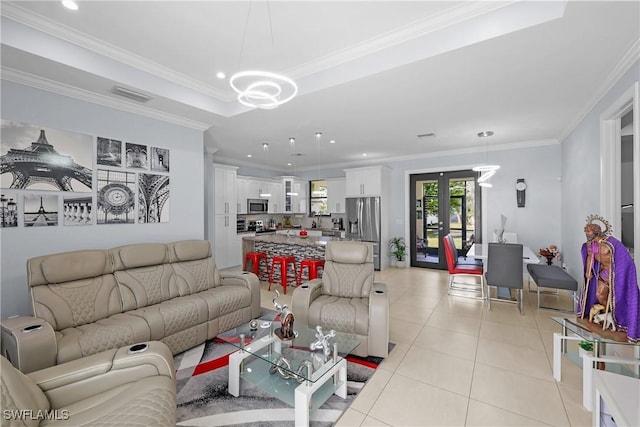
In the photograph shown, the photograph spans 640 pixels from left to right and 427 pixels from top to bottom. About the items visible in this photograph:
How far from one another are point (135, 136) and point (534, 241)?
717cm

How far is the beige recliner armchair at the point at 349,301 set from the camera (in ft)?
8.54

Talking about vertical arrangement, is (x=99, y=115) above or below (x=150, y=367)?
above

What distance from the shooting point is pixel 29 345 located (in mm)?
1840

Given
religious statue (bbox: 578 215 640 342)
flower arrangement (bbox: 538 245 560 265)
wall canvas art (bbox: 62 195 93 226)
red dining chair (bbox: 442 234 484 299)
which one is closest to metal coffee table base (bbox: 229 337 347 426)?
religious statue (bbox: 578 215 640 342)

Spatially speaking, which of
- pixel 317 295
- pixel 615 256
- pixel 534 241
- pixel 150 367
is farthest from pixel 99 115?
pixel 534 241

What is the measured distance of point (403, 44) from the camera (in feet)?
8.11

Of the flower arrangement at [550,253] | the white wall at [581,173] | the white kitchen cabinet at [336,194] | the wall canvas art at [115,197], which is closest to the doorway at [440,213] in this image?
the flower arrangement at [550,253]

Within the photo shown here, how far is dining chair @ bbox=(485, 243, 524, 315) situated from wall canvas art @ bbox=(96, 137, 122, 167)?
5.15 metres

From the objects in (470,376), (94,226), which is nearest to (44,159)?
(94,226)

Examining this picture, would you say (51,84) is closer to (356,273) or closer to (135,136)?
(135,136)

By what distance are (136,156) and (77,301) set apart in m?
1.85

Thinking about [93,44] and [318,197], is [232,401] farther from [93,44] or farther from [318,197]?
[318,197]

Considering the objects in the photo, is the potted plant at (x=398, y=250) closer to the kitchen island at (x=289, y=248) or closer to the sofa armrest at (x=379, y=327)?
the kitchen island at (x=289, y=248)

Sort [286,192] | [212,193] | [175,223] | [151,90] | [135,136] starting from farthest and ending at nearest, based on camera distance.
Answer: [286,192] → [212,193] → [175,223] → [135,136] → [151,90]
